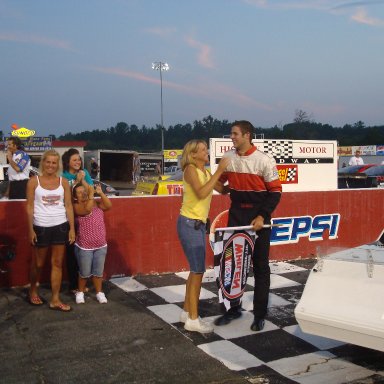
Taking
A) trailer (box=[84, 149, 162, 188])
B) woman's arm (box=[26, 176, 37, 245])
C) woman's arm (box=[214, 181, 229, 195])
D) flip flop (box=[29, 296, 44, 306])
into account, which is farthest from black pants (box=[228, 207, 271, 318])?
trailer (box=[84, 149, 162, 188])

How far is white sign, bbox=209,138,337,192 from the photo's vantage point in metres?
8.28

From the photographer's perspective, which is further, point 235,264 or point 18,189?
point 18,189

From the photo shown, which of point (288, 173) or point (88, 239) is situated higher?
point (288, 173)

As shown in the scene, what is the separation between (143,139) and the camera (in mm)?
135875

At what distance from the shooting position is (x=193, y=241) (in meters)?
4.41

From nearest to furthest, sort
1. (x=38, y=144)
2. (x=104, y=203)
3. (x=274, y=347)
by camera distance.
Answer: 1. (x=274, y=347)
2. (x=104, y=203)
3. (x=38, y=144)

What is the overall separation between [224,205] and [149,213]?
3.80ft

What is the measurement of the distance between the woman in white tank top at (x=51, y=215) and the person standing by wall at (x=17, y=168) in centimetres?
233

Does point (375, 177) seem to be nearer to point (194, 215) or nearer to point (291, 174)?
point (291, 174)

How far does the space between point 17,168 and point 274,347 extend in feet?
15.5

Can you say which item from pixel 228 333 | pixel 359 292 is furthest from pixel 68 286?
pixel 359 292

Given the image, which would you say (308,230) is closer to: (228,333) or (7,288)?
(228,333)

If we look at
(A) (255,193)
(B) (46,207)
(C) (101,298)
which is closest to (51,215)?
(B) (46,207)

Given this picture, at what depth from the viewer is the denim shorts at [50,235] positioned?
195 inches
